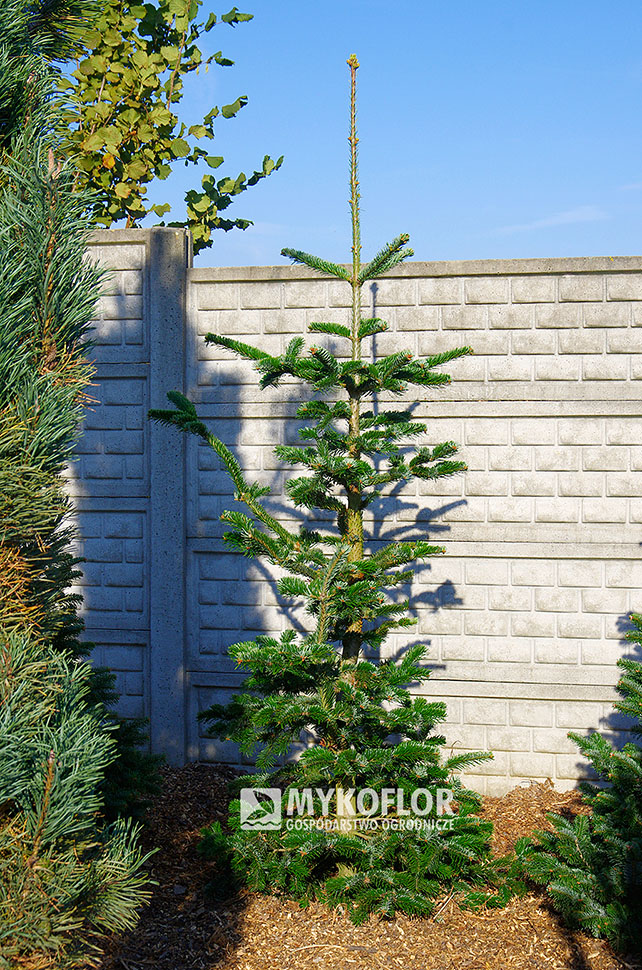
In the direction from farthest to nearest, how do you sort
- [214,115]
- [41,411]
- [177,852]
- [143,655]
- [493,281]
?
1. [214,115]
2. [143,655]
3. [493,281]
4. [177,852]
5. [41,411]

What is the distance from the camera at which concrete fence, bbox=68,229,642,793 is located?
5742 millimetres

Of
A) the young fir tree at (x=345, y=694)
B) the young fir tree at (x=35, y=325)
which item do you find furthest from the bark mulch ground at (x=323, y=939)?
the young fir tree at (x=35, y=325)

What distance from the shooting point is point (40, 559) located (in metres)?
2.32

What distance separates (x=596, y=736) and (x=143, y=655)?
132 inches

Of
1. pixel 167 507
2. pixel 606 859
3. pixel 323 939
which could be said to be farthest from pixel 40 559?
pixel 167 507

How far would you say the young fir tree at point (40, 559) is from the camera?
2143 mm

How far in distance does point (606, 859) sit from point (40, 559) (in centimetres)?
314

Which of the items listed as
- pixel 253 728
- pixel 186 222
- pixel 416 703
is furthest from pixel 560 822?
pixel 186 222

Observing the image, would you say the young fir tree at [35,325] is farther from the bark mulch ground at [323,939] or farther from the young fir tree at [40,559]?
the bark mulch ground at [323,939]

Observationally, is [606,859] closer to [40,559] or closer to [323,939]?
[323,939]

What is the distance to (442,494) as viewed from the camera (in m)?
5.87

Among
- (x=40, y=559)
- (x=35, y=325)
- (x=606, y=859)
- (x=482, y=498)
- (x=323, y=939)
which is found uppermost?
(x=35, y=325)

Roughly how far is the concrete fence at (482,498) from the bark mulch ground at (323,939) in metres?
1.63

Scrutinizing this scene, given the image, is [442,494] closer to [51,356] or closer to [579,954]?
[579,954]
